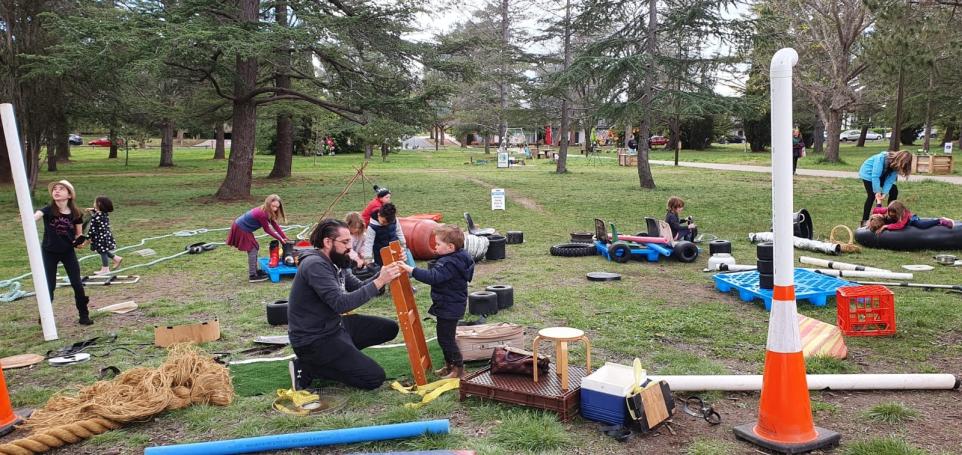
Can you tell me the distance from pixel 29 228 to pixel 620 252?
749 cm

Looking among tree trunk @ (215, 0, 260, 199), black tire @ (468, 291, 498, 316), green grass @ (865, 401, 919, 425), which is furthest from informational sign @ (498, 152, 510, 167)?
green grass @ (865, 401, 919, 425)

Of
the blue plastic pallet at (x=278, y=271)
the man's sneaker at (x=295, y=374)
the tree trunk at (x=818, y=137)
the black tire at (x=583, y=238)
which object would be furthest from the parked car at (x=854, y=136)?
the man's sneaker at (x=295, y=374)

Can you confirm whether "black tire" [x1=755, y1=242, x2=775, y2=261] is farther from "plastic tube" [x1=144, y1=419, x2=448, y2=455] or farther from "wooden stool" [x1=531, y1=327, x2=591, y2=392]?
"plastic tube" [x1=144, y1=419, x2=448, y2=455]

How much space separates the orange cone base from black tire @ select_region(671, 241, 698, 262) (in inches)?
244

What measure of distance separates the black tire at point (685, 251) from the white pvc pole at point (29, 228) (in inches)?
316

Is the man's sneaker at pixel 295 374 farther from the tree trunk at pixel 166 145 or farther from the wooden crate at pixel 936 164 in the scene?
the tree trunk at pixel 166 145

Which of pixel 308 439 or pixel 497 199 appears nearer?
pixel 308 439

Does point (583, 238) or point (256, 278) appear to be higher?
point (583, 238)

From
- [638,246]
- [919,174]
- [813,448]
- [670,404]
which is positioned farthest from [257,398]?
[919,174]

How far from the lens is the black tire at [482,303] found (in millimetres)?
7285

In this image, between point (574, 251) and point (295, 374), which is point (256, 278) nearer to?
point (295, 374)

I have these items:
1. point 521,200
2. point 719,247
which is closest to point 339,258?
point 719,247

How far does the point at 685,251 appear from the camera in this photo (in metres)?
10.3

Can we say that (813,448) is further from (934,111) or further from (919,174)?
→ (934,111)
